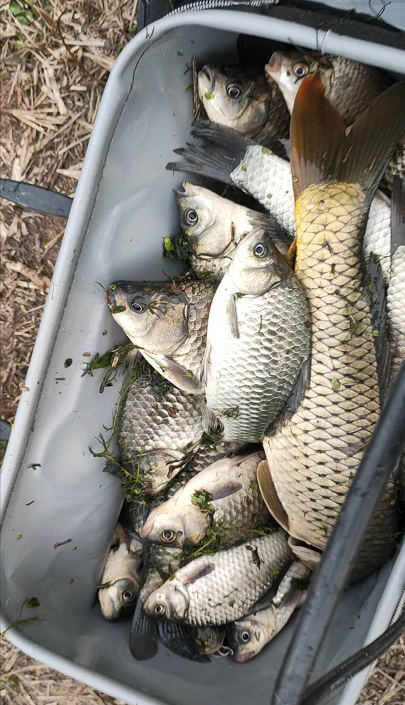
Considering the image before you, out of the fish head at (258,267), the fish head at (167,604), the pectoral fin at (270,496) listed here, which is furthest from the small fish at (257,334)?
the fish head at (167,604)

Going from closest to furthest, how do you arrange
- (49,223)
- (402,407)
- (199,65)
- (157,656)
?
(402,407)
(199,65)
(157,656)
(49,223)

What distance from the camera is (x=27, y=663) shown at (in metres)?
1.82

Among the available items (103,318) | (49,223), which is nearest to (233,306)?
(103,318)

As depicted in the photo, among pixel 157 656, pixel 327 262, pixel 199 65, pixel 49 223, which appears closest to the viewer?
pixel 327 262

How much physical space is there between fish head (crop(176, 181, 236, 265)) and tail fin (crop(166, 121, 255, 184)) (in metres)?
0.04

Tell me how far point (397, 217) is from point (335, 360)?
300mm

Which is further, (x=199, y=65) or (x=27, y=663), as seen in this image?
(x=27, y=663)

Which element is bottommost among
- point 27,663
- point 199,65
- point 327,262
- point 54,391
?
point 27,663

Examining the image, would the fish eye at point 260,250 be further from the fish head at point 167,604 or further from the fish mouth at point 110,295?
the fish head at point 167,604

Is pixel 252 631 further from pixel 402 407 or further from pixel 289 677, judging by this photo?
pixel 402 407

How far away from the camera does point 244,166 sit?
1299 millimetres

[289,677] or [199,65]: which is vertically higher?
[199,65]

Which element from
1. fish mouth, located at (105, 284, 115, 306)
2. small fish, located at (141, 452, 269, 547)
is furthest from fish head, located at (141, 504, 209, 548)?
fish mouth, located at (105, 284, 115, 306)

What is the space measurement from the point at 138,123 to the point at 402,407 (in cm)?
78
